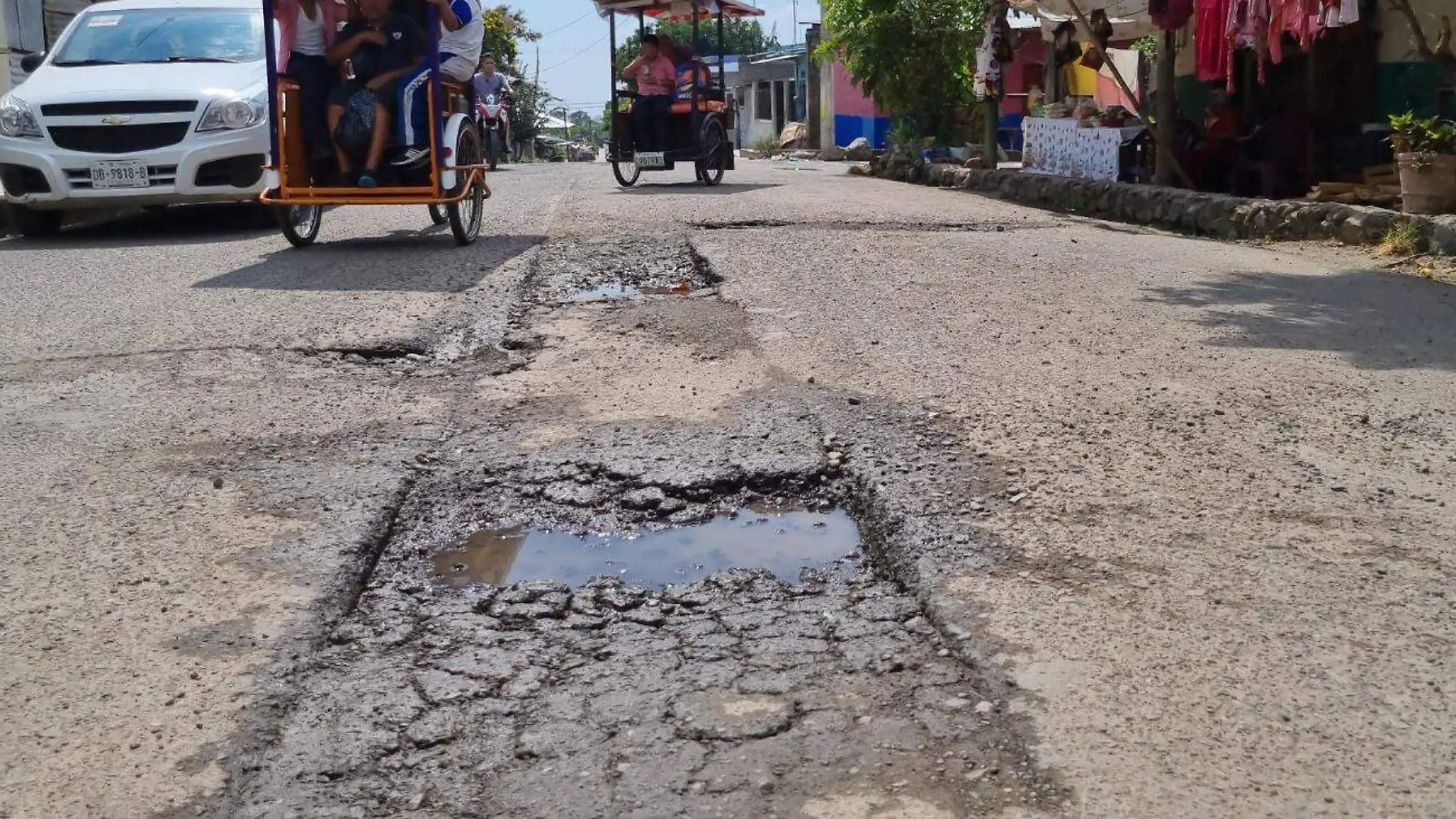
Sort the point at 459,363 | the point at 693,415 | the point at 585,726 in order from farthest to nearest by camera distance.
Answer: the point at 459,363 < the point at 693,415 < the point at 585,726

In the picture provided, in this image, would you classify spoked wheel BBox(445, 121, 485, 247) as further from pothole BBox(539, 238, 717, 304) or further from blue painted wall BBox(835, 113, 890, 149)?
blue painted wall BBox(835, 113, 890, 149)

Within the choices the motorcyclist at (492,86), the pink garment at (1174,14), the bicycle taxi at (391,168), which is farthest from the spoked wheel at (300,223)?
the motorcyclist at (492,86)

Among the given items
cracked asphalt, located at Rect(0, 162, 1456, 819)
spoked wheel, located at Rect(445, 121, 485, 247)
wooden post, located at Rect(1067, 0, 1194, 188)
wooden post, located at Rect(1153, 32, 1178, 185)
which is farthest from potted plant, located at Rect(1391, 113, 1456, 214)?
spoked wheel, located at Rect(445, 121, 485, 247)

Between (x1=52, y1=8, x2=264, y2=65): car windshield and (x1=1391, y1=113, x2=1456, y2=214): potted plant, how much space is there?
795 centimetres

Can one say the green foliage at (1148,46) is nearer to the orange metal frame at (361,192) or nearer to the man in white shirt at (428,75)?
the man in white shirt at (428,75)

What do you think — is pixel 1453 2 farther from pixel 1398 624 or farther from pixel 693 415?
pixel 1398 624

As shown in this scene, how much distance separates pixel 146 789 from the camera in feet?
6.97

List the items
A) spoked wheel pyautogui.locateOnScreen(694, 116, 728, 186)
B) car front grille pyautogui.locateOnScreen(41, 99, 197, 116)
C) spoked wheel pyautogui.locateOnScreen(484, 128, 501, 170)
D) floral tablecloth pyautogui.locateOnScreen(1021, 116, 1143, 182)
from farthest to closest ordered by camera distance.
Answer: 1. spoked wheel pyautogui.locateOnScreen(484, 128, 501, 170)
2. spoked wheel pyautogui.locateOnScreen(694, 116, 728, 186)
3. floral tablecloth pyautogui.locateOnScreen(1021, 116, 1143, 182)
4. car front grille pyautogui.locateOnScreen(41, 99, 197, 116)

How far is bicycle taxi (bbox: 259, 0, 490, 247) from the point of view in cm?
808

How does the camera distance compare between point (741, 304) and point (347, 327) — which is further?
point (741, 304)

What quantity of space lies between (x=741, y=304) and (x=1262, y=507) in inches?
125

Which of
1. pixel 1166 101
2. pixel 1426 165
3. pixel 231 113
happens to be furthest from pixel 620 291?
pixel 1166 101

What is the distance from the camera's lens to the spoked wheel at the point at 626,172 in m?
14.9

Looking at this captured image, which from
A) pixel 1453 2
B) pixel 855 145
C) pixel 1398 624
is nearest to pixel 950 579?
pixel 1398 624
